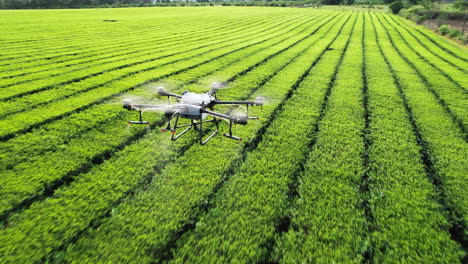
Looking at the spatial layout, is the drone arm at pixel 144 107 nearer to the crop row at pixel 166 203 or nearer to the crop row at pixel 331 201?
the crop row at pixel 166 203

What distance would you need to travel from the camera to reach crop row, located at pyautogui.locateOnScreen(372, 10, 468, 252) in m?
4.41

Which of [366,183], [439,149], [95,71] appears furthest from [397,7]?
[366,183]

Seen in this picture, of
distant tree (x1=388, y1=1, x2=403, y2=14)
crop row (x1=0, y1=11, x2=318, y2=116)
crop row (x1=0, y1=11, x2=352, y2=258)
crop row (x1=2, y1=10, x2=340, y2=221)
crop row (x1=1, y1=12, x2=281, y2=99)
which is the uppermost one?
distant tree (x1=388, y1=1, x2=403, y2=14)

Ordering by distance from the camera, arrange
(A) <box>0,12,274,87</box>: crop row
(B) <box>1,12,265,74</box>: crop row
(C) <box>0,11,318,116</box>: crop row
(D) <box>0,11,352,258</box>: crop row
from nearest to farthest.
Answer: (D) <box>0,11,352,258</box>: crop row
(C) <box>0,11,318,116</box>: crop row
(A) <box>0,12,274,87</box>: crop row
(B) <box>1,12,265,74</box>: crop row

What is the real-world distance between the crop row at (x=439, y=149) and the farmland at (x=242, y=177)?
0.12ft

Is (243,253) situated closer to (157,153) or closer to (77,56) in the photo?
(157,153)

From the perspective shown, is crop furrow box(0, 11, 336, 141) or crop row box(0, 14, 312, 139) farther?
crop row box(0, 14, 312, 139)

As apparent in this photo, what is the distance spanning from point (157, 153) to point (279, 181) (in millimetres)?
2860

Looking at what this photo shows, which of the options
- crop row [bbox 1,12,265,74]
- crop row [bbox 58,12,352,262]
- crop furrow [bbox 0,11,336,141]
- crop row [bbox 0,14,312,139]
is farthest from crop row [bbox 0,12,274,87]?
crop row [bbox 58,12,352,262]

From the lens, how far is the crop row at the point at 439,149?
14.5 ft

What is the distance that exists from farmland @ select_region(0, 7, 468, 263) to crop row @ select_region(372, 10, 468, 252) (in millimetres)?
37

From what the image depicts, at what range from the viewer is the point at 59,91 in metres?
9.12

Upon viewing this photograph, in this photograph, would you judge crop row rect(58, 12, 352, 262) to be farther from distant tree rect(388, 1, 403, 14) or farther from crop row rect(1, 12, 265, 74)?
distant tree rect(388, 1, 403, 14)

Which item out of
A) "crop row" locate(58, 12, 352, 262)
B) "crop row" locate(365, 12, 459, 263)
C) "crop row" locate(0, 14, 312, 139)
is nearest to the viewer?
"crop row" locate(58, 12, 352, 262)
